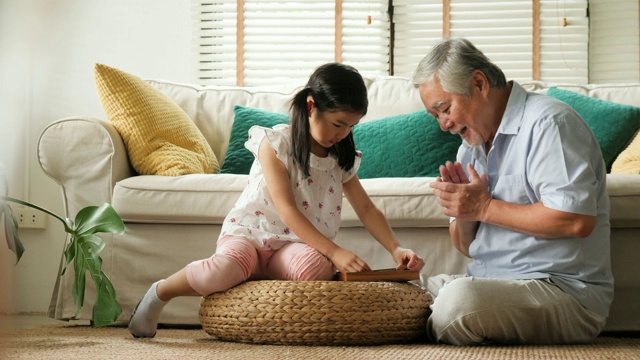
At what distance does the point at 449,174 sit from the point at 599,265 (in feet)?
1.26

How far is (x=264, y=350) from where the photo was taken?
1549 mm

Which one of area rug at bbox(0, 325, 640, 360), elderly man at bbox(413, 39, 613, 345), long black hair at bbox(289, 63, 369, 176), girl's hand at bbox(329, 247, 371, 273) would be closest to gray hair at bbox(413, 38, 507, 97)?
elderly man at bbox(413, 39, 613, 345)

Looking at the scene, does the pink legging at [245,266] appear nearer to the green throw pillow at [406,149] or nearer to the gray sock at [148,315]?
the gray sock at [148,315]

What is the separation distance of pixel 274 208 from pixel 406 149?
0.83 m

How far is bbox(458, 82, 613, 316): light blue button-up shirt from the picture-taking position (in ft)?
5.19

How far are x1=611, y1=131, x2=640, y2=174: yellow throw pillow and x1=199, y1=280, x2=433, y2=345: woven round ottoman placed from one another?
40.3 inches

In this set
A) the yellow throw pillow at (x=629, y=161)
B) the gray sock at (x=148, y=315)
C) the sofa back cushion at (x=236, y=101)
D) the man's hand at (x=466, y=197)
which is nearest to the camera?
the man's hand at (x=466, y=197)

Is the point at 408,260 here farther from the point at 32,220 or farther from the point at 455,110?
the point at 32,220

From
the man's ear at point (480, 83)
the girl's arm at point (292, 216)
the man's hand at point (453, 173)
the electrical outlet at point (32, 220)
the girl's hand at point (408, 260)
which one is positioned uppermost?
the man's ear at point (480, 83)

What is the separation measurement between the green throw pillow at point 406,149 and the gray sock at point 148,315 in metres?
0.98

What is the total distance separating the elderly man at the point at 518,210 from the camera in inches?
62.7

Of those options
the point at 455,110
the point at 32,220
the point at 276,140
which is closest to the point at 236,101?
the point at 32,220

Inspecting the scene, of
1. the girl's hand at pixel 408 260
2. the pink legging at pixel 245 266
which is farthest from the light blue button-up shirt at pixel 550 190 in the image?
the pink legging at pixel 245 266

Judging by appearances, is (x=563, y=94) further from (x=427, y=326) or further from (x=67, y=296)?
(x=67, y=296)
